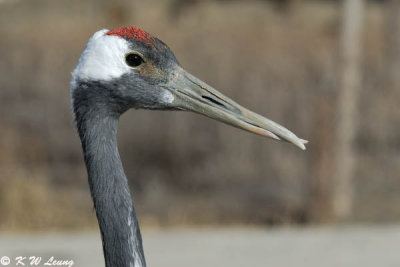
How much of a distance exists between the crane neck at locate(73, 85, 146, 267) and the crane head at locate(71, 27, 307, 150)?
8 centimetres

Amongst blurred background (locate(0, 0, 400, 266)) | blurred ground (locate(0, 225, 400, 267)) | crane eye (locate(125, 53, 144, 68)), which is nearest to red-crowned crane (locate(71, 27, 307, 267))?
crane eye (locate(125, 53, 144, 68))

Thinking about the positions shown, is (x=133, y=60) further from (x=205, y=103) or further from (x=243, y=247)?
(x=243, y=247)

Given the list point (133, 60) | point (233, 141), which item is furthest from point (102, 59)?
point (233, 141)

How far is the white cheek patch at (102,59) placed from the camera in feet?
10.7

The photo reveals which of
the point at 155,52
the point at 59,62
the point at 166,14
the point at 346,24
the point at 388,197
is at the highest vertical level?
the point at 166,14

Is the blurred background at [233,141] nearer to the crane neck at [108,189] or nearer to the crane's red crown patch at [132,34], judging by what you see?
the crane neck at [108,189]

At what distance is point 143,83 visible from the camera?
11.2 feet

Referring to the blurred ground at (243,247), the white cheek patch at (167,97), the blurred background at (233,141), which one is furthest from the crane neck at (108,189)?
the blurred background at (233,141)

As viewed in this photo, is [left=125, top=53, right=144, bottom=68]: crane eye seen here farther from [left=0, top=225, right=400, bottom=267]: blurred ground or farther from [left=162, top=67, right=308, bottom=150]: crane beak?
[left=0, top=225, right=400, bottom=267]: blurred ground

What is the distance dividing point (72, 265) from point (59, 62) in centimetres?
665

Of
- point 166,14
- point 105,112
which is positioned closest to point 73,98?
point 105,112

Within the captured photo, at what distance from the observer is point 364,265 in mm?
7723

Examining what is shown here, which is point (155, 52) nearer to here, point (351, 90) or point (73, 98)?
point (73, 98)

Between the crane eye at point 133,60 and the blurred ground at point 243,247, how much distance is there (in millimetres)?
4675
